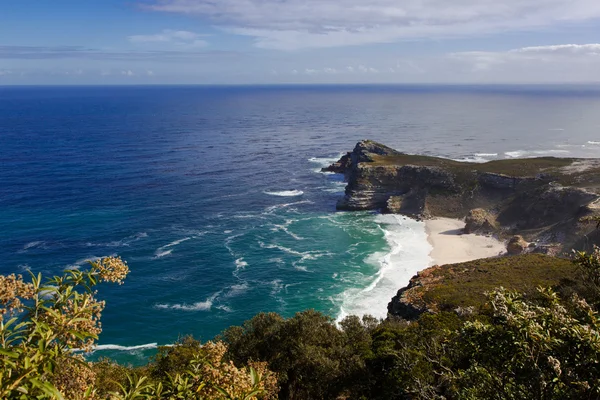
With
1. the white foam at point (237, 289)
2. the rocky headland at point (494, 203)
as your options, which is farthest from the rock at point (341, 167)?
the white foam at point (237, 289)

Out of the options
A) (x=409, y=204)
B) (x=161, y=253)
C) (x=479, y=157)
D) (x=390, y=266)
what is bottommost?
(x=390, y=266)

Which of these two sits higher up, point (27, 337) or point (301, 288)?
point (27, 337)

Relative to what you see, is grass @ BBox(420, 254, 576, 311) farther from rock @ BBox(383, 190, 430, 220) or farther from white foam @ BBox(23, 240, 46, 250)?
white foam @ BBox(23, 240, 46, 250)

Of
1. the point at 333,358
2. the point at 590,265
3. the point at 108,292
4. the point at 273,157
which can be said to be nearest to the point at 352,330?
the point at 333,358

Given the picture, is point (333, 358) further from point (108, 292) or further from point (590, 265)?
point (108, 292)

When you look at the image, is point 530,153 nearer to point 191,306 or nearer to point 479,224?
point 479,224

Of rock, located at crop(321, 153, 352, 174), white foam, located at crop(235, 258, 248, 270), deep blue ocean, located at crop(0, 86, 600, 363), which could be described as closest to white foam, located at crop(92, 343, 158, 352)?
deep blue ocean, located at crop(0, 86, 600, 363)

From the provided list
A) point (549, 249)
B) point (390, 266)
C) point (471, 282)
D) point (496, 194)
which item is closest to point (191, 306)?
point (390, 266)
